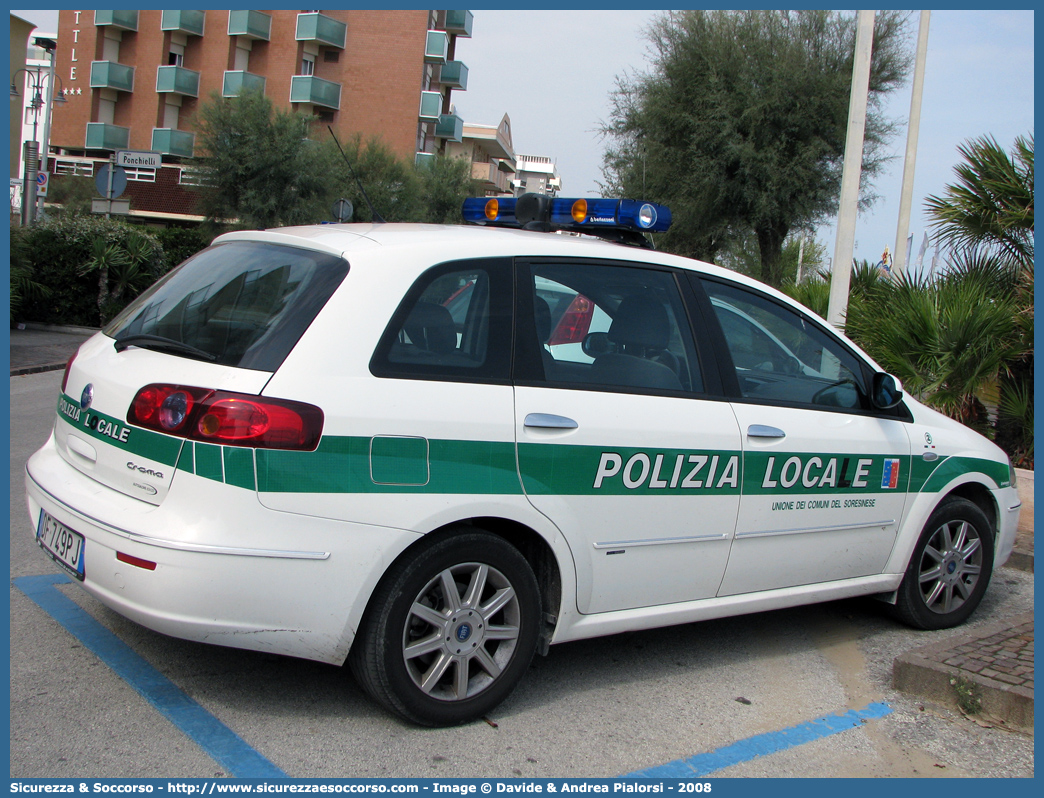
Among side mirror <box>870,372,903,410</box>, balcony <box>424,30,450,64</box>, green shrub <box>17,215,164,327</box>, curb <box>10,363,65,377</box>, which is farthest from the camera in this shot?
balcony <box>424,30,450,64</box>

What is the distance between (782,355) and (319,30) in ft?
170

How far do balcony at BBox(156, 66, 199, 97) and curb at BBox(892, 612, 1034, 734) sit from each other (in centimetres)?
5370

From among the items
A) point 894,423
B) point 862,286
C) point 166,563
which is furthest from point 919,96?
point 166,563

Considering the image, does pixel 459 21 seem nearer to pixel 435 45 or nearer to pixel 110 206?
pixel 435 45

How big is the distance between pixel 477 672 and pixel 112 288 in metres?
16.2

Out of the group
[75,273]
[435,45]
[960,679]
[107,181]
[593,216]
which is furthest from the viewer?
[435,45]

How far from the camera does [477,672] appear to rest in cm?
349

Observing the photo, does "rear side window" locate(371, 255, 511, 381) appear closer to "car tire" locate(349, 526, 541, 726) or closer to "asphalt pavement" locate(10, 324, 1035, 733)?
"car tire" locate(349, 526, 541, 726)

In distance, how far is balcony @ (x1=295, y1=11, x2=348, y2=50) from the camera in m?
51.0

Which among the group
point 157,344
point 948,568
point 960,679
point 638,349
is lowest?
point 960,679

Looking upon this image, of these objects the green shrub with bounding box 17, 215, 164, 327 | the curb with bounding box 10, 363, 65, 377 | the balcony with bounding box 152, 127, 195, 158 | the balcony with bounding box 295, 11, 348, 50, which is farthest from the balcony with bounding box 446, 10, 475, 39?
the curb with bounding box 10, 363, 65, 377

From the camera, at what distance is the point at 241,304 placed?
3373 millimetres

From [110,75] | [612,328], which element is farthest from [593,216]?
[110,75]
